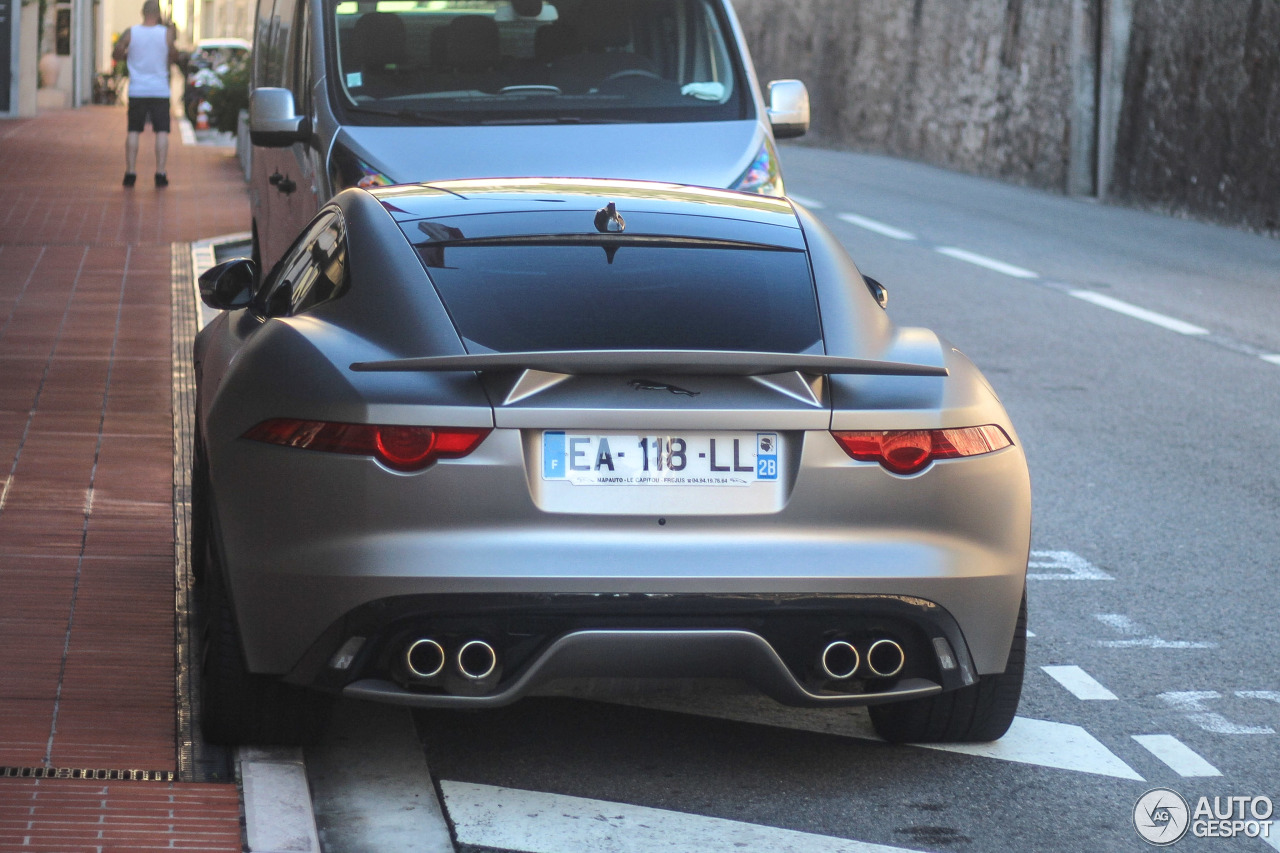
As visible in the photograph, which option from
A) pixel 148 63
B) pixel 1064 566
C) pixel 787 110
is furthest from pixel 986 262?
pixel 148 63

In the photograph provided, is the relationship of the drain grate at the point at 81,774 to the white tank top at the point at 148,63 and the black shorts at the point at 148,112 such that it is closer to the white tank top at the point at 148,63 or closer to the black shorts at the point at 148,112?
the black shorts at the point at 148,112

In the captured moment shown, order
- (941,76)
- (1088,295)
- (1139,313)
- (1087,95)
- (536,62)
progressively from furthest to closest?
(941,76)
(1087,95)
(1088,295)
(1139,313)
(536,62)

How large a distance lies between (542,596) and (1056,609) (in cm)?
256

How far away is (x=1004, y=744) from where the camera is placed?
15.6ft

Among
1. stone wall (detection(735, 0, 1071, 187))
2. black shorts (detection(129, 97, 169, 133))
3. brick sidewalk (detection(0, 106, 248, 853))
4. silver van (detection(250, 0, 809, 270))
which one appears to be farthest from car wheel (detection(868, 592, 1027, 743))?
stone wall (detection(735, 0, 1071, 187))

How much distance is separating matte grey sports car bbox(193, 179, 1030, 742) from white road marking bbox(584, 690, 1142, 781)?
16.7 inches

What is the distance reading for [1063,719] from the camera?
16.3 ft

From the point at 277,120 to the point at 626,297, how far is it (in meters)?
4.44

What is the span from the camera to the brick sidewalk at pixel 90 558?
4098mm

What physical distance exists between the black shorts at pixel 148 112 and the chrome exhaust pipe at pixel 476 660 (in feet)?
53.3

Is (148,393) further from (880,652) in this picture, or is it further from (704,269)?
(880,652)

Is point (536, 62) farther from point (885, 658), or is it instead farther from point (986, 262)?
point (986, 262)

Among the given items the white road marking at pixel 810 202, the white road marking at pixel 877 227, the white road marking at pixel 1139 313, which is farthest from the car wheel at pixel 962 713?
the white road marking at pixel 810 202

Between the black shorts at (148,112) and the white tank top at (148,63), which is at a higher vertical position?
the white tank top at (148,63)
